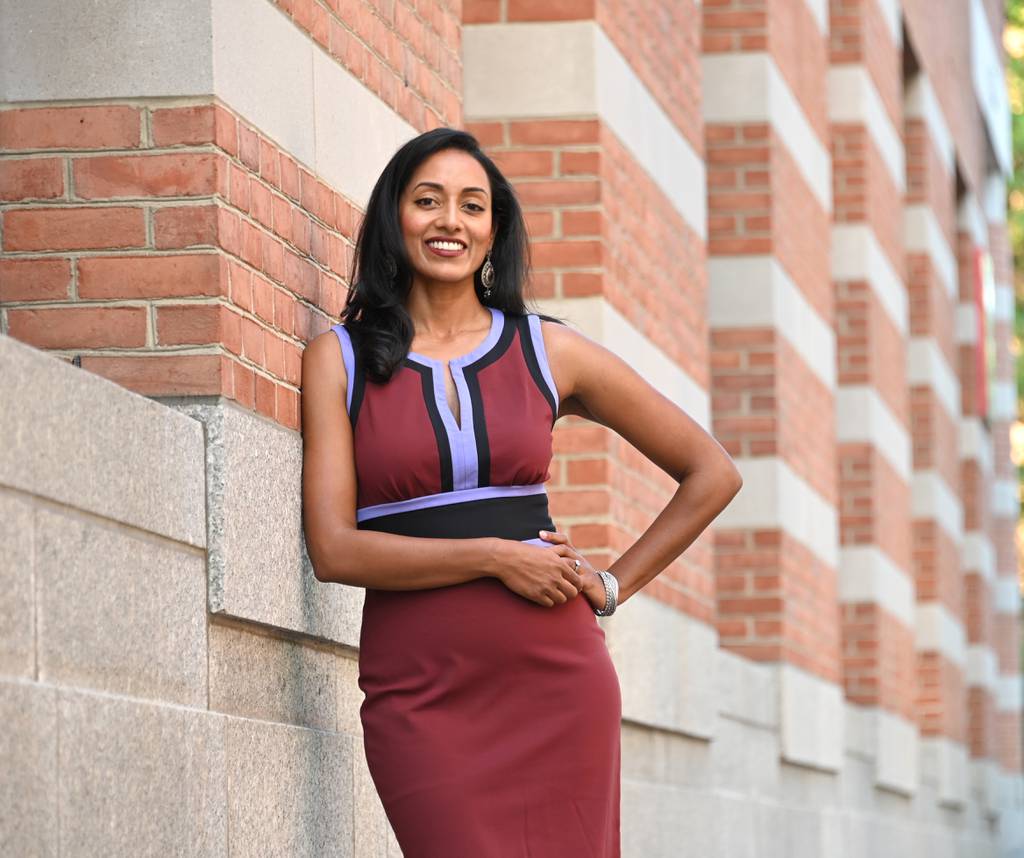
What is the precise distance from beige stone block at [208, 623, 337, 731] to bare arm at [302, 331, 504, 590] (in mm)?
248

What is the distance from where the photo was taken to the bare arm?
4414 millimetres

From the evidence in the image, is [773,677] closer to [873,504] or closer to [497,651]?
[873,504]

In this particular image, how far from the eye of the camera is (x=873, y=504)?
46.1 ft

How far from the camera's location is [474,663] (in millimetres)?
4426

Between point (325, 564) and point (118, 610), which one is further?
point (325, 564)

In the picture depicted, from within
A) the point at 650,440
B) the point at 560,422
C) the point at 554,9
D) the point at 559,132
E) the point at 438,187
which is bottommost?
the point at 560,422

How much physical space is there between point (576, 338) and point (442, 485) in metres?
0.49

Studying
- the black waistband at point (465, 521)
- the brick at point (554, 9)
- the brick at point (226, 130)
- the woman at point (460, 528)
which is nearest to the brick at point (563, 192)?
the brick at point (554, 9)

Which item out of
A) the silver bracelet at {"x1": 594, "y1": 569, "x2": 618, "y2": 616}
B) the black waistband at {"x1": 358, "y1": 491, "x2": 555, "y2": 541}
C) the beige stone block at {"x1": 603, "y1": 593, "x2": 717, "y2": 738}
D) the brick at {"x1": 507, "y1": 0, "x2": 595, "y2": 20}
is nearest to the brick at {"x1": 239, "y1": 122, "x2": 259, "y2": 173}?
the black waistband at {"x1": 358, "y1": 491, "x2": 555, "y2": 541}

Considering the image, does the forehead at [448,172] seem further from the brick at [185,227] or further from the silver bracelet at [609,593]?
the silver bracelet at [609,593]

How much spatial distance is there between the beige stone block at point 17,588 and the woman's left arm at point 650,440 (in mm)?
1443

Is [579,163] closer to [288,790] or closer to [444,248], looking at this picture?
[444,248]

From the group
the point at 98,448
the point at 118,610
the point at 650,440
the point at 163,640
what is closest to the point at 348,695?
the point at 650,440

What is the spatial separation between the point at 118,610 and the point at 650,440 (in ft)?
4.42
